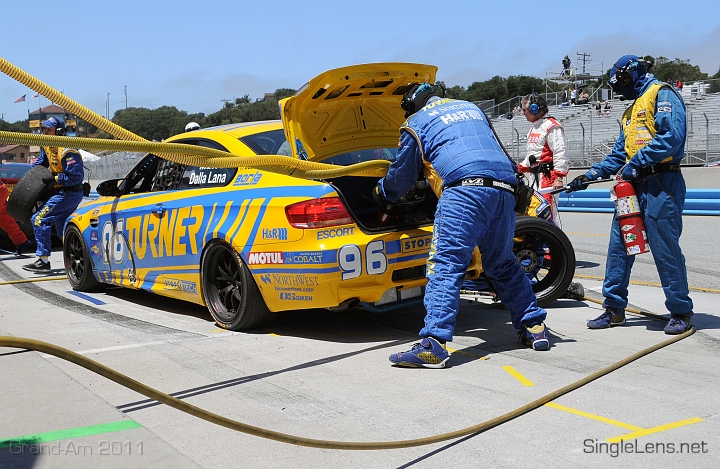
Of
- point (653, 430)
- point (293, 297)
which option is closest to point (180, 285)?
point (293, 297)

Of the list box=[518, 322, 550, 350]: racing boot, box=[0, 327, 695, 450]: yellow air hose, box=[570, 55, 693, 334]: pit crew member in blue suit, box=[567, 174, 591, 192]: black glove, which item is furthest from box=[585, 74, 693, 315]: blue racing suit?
box=[0, 327, 695, 450]: yellow air hose

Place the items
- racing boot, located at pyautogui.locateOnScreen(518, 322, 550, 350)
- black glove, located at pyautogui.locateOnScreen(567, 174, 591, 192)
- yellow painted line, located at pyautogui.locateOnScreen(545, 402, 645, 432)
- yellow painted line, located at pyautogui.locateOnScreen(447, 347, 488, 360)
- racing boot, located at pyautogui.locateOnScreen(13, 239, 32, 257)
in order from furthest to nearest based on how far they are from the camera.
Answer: racing boot, located at pyautogui.locateOnScreen(13, 239, 32, 257), black glove, located at pyautogui.locateOnScreen(567, 174, 591, 192), racing boot, located at pyautogui.locateOnScreen(518, 322, 550, 350), yellow painted line, located at pyautogui.locateOnScreen(447, 347, 488, 360), yellow painted line, located at pyautogui.locateOnScreen(545, 402, 645, 432)

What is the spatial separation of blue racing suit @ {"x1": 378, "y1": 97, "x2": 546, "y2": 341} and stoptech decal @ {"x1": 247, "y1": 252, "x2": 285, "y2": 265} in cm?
84

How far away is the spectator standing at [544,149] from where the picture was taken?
8021mm

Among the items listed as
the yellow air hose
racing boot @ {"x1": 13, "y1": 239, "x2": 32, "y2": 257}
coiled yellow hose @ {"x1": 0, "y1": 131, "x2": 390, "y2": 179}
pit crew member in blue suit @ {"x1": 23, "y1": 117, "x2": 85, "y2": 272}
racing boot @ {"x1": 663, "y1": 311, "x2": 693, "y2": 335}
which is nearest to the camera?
the yellow air hose

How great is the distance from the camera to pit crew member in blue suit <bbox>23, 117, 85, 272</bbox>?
9.15 m

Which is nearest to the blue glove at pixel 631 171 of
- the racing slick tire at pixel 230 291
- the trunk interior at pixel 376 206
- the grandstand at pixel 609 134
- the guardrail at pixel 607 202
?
the trunk interior at pixel 376 206

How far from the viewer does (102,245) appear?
7273 mm

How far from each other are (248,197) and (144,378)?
1509 millimetres

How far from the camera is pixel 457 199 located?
4645mm

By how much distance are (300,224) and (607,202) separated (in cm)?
1339

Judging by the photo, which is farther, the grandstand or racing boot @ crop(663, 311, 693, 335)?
the grandstand

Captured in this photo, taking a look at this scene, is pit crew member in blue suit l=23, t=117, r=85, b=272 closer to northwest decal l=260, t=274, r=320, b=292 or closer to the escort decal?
northwest decal l=260, t=274, r=320, b=292

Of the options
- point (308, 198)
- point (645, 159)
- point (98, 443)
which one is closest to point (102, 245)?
point (308, 198)
